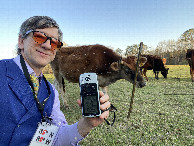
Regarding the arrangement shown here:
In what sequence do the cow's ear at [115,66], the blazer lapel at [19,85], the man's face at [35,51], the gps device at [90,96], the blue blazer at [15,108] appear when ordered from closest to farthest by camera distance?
the gps device at [90,96] < the blue blazer at [15,108] < the blazer lapel at [19,85] < the man's face at [35,51] < the cow's ear at [115,66]

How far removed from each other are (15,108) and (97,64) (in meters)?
5.42

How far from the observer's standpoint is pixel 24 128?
62.1 inches

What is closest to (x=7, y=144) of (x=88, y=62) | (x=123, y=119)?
(x=123, y=119)

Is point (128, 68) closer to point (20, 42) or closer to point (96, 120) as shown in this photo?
point (20, 42)

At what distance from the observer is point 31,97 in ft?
5.48

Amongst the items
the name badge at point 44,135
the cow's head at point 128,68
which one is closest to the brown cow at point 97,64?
the cow's head at point 128,68

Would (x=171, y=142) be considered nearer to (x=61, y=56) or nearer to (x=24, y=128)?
(x=24, y=128)

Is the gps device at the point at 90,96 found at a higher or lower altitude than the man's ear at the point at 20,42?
lower

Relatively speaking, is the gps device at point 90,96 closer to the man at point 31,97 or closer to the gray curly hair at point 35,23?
the man at point 31,97

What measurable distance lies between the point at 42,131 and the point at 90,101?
0.78 m

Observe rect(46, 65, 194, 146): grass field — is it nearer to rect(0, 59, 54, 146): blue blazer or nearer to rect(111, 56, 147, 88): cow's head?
rect(111, 56, 147, 88): cow's head

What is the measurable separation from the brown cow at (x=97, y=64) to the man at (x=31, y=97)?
15.5 feet

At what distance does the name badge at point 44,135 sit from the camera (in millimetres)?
1628

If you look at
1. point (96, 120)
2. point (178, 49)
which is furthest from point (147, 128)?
point (178, 49)
